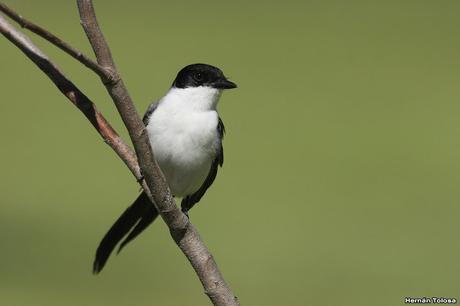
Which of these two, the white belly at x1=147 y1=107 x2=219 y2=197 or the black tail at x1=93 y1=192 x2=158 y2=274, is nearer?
the black tail at x1=93 y1=192 x2=158 y2=274

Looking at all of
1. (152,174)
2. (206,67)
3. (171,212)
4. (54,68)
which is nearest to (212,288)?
(171,212)

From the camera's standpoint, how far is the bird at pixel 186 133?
3.08 m

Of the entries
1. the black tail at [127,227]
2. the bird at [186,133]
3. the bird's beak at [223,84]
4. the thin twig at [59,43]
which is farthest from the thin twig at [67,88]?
the bird's beak at [223,84]

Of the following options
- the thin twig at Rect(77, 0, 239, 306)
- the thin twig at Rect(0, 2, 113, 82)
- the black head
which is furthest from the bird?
the thin twig at Rect(0, 2, 113, 82)

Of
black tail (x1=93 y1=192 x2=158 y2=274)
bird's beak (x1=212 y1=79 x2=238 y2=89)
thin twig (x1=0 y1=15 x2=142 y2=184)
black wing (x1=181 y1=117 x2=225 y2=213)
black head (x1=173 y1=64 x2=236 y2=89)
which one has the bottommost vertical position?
black tail (x1=93 y1=192 x2=158 y2=274)

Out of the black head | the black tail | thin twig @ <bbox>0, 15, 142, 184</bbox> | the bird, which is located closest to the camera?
thin twig @ <bbox>0, 15, 142, 184</bbox>

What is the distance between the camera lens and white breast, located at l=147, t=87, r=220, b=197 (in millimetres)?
3092

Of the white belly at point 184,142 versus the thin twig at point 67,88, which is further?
the white belly at point 184,142

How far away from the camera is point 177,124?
3.10 m

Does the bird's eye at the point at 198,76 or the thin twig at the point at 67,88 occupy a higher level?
the bird's eye at the point at 198,76

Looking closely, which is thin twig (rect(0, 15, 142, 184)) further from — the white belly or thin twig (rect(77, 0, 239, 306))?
the white belly

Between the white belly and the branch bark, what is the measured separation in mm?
1190

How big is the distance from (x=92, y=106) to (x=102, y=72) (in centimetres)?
25

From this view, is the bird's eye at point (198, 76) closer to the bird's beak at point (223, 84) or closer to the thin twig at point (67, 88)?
the bird's beak at point (223, 84)
